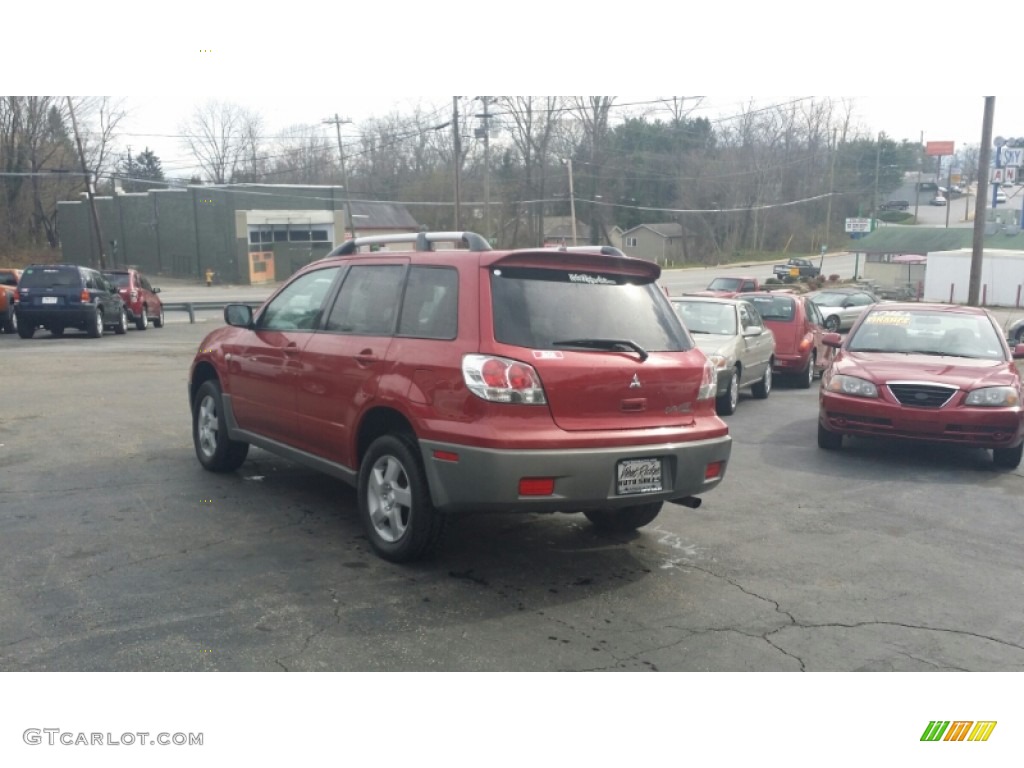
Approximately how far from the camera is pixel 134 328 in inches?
1070

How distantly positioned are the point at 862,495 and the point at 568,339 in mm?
3789

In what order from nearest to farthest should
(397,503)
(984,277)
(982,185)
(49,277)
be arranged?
(397,503) → (49,277) → (982,185) → (984,277)

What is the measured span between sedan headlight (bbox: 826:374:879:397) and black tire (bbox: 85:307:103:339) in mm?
18288

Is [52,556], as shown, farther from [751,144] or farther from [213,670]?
[751,144]

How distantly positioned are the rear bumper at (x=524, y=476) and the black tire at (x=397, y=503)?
0.48 ft

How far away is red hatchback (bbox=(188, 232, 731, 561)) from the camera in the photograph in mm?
4953

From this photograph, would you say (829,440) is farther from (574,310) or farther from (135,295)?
(135,295)

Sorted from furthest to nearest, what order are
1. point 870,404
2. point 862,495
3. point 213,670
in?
point 870,404 < point 862,495 < point 213,670

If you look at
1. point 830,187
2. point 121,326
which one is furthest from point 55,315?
point 830,187

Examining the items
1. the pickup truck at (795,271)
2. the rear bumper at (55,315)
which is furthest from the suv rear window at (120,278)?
the pickup truck at (795,271)

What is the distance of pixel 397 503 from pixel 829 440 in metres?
5.70

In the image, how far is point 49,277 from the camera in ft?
70.6

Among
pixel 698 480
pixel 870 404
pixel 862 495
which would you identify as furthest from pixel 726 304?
pixel 698 480

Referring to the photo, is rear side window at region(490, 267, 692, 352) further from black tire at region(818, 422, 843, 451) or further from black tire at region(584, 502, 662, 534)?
black tire at region(818, 422, 843, 451)
